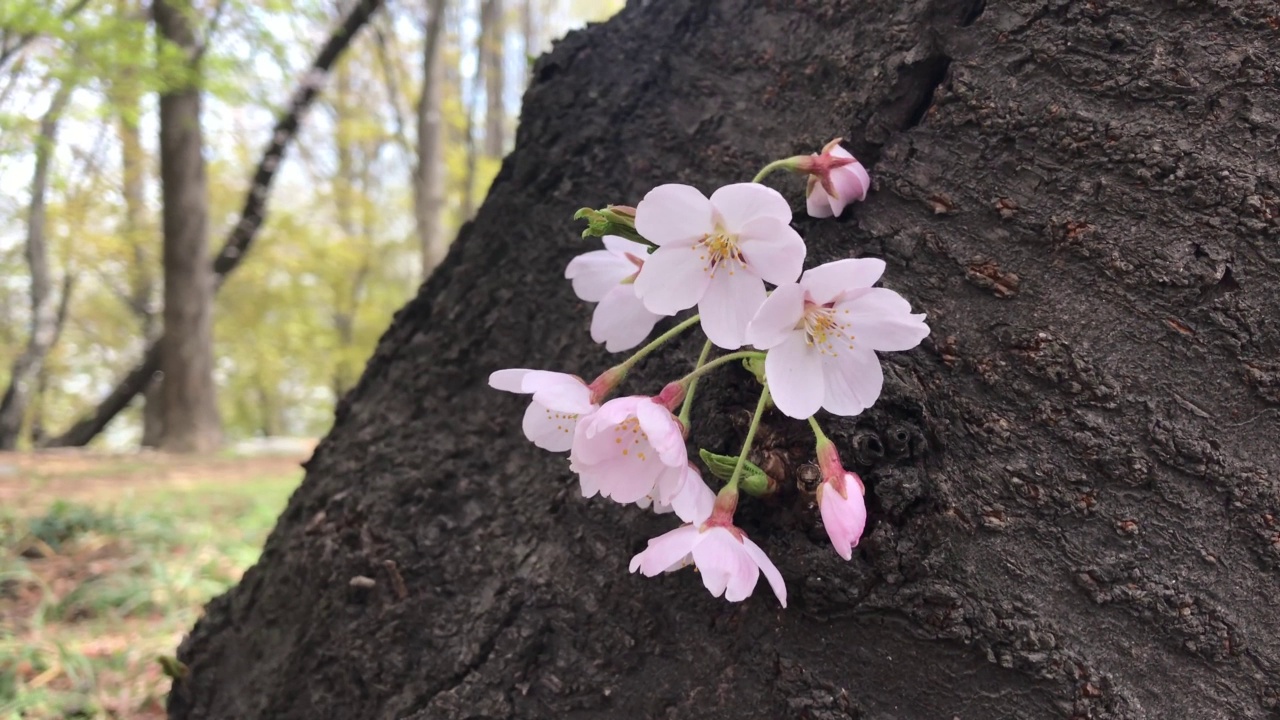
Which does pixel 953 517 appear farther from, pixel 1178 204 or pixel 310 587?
pixel 310 587

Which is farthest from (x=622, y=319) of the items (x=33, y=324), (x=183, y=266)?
(x=33, y=324)

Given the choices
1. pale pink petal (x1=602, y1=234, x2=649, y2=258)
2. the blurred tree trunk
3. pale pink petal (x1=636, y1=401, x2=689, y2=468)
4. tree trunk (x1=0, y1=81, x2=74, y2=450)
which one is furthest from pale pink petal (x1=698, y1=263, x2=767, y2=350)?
tree trunk (x1=0, y1=81, x2=74, y2=450)

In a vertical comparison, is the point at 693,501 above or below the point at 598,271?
below

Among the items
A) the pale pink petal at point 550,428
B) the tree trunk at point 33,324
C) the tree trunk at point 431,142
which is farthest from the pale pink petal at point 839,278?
the tree trunk at point 33,324

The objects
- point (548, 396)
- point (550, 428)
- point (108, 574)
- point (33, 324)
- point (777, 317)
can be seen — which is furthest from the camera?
point (33, 324)

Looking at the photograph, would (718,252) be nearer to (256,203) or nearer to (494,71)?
(256,203)

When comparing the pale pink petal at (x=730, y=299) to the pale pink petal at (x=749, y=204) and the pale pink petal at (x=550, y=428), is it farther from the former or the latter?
the pale pink petal at (x=550, y=428)

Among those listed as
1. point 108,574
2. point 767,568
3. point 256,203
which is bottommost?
point 108,574
